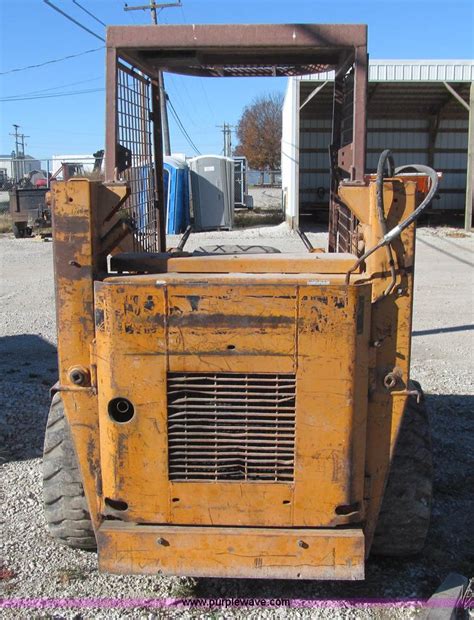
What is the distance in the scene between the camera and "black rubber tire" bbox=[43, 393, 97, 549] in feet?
12.3

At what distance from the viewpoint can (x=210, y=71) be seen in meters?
4.68

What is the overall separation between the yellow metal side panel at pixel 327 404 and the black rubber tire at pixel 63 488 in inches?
48.9

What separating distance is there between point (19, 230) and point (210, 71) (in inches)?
804

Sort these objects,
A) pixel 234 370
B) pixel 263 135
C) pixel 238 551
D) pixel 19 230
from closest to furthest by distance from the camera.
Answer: pixel 234 370
pixel 238 551
pixel 19 230
pixel 263 135

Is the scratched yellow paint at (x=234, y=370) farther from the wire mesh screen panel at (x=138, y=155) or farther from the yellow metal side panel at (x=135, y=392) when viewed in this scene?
the wire mesh screen panel at (x=138, y=155)

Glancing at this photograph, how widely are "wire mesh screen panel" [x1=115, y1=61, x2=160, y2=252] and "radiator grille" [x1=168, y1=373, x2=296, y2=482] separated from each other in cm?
139

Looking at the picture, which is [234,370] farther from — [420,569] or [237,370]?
[420,569]

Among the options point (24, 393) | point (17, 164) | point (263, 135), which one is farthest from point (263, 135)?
point (24, 393)

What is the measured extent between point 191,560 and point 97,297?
1218mm

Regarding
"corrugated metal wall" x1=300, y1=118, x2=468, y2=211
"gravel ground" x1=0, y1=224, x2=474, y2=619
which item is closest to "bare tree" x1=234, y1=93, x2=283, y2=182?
"corrugated metal wall" x1=300, y1=118, x2=468, y2=211

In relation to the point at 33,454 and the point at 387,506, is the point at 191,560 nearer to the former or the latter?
the point at 387,506

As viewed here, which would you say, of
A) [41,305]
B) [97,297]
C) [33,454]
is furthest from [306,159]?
[97,297]

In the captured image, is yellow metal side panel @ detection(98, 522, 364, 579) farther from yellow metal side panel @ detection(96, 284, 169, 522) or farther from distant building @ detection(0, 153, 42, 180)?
distant building @ detection(0, 153, 42, 180)

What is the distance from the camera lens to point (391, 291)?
10.5ft
